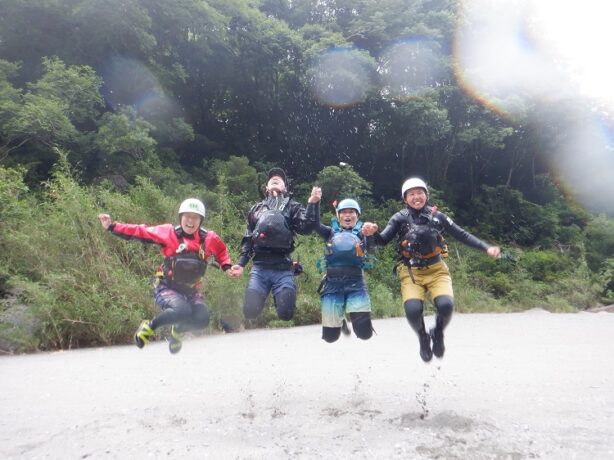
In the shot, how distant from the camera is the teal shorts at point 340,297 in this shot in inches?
218

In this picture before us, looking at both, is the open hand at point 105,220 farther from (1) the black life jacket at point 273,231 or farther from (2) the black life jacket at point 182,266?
(1) the black life jacket at point 273,231

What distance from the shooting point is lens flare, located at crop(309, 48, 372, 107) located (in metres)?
20.8

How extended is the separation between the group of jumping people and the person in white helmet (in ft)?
0.04

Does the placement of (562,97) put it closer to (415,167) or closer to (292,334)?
(415,167)

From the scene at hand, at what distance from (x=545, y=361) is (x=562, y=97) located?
21290 mm

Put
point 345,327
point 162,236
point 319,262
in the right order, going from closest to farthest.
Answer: point 162,236 < point 319,262 < point 345,327

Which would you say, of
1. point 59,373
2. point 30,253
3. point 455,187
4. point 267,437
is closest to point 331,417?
point 267,437

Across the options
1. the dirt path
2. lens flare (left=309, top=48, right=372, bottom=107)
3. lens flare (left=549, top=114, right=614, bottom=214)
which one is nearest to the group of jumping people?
the dirt path

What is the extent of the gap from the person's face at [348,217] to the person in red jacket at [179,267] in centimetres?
137

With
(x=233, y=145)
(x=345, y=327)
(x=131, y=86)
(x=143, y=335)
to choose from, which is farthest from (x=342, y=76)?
(x=143, y=335)

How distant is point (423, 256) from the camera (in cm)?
544

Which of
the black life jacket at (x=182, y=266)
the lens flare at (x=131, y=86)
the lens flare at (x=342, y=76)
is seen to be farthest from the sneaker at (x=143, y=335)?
the lens flare at (x=342, y=76)

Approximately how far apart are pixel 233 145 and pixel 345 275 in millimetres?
18561

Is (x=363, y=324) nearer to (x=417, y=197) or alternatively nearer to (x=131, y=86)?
(x=417, y=197)
